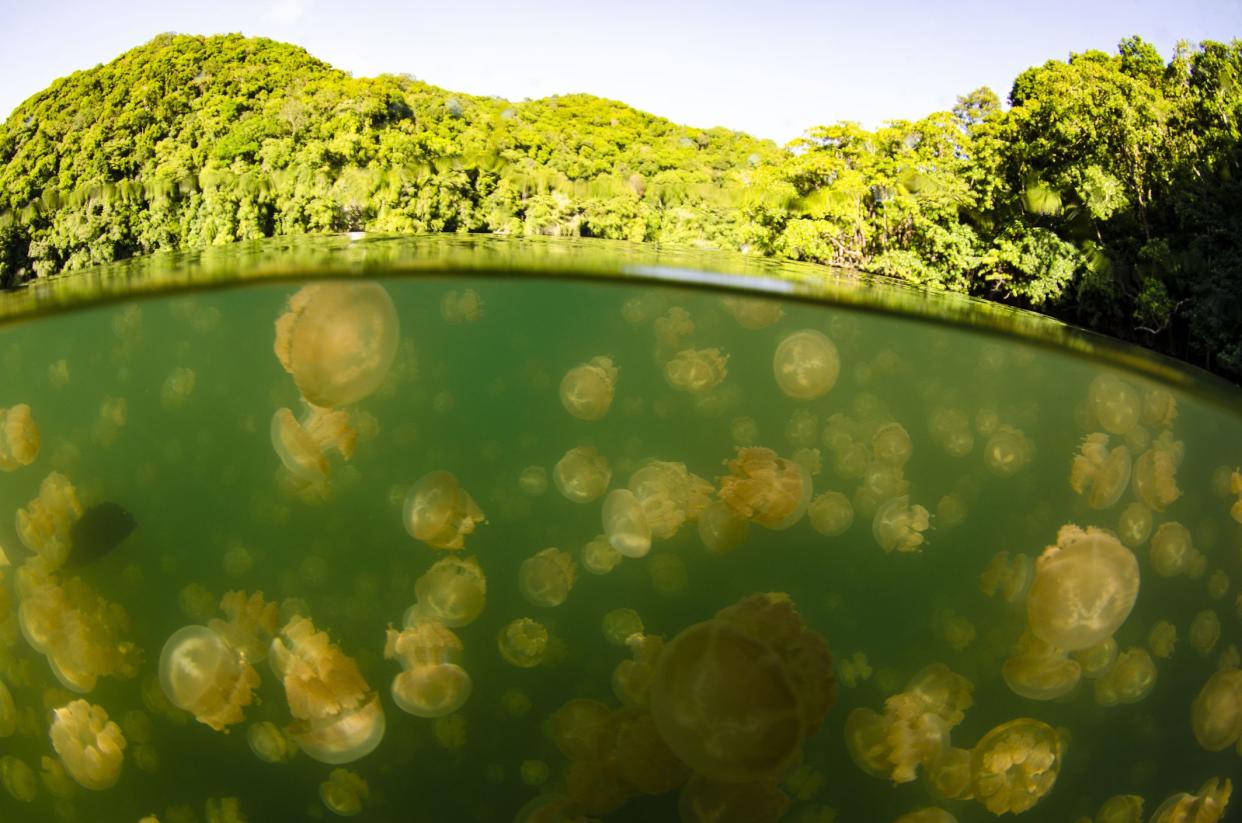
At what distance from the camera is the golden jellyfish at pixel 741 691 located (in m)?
2.18

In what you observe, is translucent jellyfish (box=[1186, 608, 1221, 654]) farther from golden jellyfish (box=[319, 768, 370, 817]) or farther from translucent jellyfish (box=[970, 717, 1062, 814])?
golden jellyfish (box=[319, 768, 370, 817])

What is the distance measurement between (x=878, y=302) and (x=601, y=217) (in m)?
3.80

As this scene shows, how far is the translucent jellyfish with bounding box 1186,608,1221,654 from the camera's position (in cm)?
278

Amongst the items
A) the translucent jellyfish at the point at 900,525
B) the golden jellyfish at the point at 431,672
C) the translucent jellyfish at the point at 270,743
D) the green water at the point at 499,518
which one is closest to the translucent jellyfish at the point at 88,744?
the green water at the point at 499,518

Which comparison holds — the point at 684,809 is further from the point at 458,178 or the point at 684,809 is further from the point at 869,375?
the point at 458,178

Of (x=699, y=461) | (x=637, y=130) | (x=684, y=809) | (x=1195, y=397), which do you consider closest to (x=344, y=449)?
(x=699, y=461)

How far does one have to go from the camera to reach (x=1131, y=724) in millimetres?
2701

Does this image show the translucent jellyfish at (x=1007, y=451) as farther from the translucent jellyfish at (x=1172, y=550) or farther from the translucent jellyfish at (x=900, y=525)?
the translucent jellyfish at (x=1172, y=550)

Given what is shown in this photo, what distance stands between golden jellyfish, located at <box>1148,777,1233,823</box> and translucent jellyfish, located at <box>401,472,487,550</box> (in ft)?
7.96

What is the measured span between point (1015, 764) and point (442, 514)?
179 centimetres

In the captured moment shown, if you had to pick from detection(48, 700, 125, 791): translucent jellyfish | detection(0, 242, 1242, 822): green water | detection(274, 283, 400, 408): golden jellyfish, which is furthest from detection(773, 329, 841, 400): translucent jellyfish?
detection(48, 700, 125, 791): translucent jellyfish

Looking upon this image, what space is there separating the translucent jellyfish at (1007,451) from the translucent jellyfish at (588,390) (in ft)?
3.63

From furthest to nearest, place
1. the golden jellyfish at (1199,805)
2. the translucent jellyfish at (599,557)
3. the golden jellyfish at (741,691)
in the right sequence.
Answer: the golden jellyfish at (1199,805)
the translucent jellyfish at (599,557)
the golden jellyfish at (741,691)

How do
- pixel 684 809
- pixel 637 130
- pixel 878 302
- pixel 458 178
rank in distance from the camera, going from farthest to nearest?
pixel 637 130 < pixel 458 178 < pixel 878 302 < pixel 684 809
